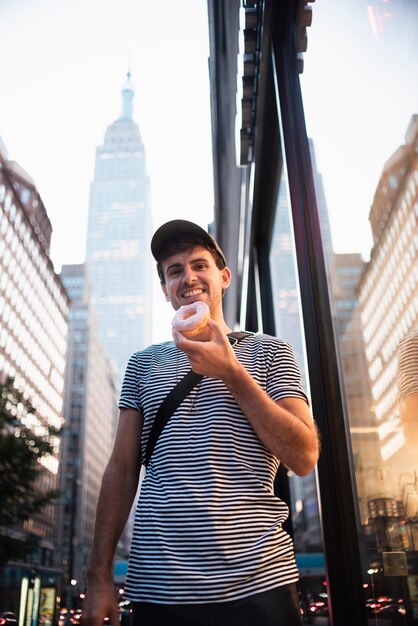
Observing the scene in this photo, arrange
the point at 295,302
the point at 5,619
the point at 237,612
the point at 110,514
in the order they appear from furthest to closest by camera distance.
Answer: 1. the point at 5,619
2. the point at 295,302
3. the point at 110,514
4. the point at 237,612

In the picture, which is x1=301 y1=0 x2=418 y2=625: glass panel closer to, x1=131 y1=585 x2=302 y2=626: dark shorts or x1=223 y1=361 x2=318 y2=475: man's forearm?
x1=223 y1=361 x2=318 y2=475: man's forearm

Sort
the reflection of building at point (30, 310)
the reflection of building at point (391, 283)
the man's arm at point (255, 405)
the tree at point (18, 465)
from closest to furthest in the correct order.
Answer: the man's arm at point (255, 405), the reflection of building at point (391, 283), the reflection of building at point (30, 310), the tree at point (18, 465)

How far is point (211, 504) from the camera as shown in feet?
3.20

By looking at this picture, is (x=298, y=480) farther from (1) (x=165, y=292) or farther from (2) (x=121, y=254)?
(2) (x=121, y=254)

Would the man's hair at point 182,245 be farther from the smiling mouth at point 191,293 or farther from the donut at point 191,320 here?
the donut at point 191,320

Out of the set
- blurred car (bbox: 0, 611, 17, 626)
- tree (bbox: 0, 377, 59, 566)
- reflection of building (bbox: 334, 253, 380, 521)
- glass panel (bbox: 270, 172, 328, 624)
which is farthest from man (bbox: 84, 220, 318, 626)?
tree (bbox: 0, 377, 59, 566)

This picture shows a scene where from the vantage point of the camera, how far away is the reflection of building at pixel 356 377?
1459 mm

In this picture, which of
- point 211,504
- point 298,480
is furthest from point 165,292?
point 298,480

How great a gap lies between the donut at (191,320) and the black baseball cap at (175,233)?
366 mm

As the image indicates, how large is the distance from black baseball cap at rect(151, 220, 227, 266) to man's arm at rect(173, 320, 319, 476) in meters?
0.43

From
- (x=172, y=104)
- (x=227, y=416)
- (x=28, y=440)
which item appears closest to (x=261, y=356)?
(x=227, y=416)

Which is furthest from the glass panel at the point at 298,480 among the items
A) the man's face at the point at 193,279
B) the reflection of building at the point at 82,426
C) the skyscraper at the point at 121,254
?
the reflection of building at the point at 82,426

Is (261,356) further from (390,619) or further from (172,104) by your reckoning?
(172,104)

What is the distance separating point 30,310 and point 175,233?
25.5 meters
